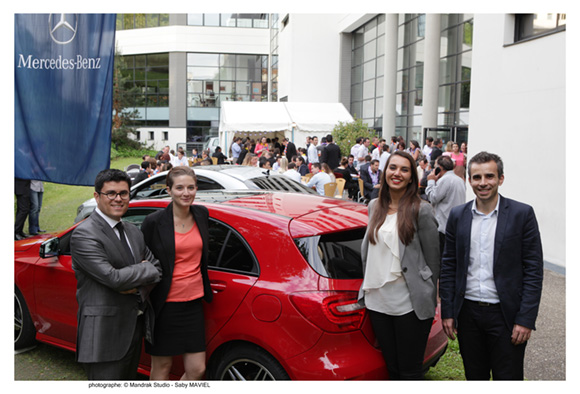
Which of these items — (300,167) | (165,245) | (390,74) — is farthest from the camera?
(390,74)

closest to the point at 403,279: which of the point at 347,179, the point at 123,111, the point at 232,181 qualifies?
the point at 232,181

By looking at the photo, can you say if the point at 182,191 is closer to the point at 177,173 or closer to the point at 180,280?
the point at 177,173

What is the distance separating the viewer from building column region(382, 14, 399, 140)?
25255mm

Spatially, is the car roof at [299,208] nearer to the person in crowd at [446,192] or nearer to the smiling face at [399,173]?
the smiling face at [399,173]

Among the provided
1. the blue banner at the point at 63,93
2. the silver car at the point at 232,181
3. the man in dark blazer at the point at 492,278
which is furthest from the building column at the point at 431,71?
the man in dark blazer at the point at 492,278

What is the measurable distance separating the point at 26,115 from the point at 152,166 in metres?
8.80

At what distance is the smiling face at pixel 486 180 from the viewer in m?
3.06

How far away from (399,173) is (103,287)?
2.03 m

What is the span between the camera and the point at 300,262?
10.9 ft

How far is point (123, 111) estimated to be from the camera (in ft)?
149

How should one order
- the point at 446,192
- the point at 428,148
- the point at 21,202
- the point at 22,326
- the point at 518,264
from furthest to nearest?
1. the point at 428,148
2. the point at 21,202
3. the point at 446,192
4. the point at 22,326
5. the point at 518,264

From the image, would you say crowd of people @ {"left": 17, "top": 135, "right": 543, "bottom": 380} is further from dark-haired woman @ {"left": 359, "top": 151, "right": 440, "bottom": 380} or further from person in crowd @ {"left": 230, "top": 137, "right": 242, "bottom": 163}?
person in crowd @ {"left": 230, "top": 137, "right": 242, "bottom": 163}

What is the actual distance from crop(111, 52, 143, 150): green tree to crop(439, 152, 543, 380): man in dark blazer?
4198 cm

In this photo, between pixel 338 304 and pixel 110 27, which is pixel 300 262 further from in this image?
pixel 110 27
